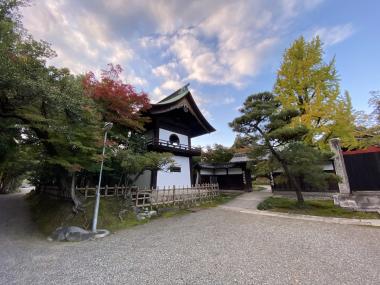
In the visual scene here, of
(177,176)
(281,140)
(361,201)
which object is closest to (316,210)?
(361,201)

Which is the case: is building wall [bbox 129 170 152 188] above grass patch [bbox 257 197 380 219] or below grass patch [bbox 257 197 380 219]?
above

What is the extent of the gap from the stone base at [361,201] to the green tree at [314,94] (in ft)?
10.2

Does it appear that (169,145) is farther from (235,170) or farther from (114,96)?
(235,170)

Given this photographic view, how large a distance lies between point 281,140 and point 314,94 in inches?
186

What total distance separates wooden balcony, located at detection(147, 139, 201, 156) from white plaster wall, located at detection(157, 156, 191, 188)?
737 mm

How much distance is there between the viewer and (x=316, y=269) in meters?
3.63

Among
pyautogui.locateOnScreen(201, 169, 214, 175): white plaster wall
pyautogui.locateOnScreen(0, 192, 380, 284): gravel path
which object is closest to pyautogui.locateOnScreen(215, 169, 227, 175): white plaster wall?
pyautogui.locateOnScreen(201, 169, 214, 175): white plaster wall

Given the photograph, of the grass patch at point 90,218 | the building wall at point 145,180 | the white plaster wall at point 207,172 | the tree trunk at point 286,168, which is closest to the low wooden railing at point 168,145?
the building wall at point 145,180

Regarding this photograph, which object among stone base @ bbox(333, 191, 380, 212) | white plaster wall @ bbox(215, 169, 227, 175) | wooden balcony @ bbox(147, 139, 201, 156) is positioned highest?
wooden balcony @ bbox(147, 139, 201, 156)

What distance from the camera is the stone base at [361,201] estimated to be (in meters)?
8.22

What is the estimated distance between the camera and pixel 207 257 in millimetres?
4359

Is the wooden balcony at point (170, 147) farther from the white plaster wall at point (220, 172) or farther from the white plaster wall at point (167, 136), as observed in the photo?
the white plaster wall at point (220, 172)

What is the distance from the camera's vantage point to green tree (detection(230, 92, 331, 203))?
30.4 ft

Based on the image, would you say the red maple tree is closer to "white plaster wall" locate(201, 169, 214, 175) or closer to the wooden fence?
the wooden fence
